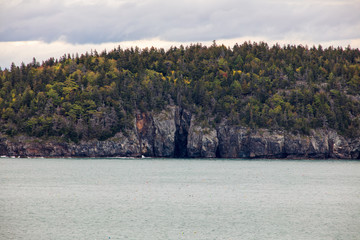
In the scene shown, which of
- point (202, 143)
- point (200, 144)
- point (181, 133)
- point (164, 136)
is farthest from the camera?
point (181, 133)

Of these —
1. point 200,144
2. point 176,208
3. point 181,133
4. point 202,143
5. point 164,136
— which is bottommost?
point 176,208

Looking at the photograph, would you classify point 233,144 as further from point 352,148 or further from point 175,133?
point 352,148

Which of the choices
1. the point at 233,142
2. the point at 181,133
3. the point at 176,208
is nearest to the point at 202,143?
the point at 233,142

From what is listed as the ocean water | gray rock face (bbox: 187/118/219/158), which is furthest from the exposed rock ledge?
the ocean water

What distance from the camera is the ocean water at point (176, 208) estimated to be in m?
50.0

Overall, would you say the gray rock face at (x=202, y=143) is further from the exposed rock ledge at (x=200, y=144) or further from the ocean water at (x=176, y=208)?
the ocean water at (x=176, y=208)

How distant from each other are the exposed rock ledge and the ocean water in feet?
280

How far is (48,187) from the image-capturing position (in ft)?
276

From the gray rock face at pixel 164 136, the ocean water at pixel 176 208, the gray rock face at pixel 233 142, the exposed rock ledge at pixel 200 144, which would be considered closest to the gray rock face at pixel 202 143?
the exposed rock ledge at pixel 200 144

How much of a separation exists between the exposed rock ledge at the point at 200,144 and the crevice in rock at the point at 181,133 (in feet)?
9.38

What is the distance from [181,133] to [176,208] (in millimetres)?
132450

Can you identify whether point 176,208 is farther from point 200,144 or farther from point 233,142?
point 233,142

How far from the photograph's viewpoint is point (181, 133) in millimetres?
196000

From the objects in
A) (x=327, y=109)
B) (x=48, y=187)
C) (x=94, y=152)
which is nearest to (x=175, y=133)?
(x=94, y=152)
